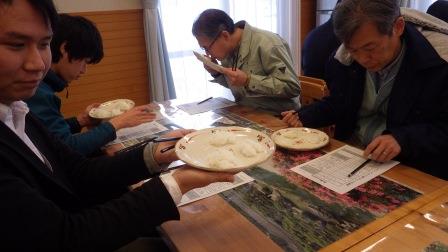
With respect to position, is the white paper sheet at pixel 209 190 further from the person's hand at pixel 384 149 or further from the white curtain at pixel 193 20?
the white curtain at pixel 193 20

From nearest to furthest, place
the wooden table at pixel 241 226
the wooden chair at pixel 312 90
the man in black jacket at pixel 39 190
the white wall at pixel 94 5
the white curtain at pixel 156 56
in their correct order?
the man in black jacket at pixel 39 190 < the wooden table at pixel 241 226 < the wooden chair at pixel 312 90 < the white wall at pixel 94 5 < the white curtain at pixel 156 56

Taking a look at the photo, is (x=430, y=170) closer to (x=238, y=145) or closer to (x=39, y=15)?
(x=238, y=145)

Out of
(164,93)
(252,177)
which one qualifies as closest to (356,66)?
(252,177)

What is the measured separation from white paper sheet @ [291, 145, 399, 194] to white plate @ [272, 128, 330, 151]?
7 cm

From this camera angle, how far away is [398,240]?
0.73 meters

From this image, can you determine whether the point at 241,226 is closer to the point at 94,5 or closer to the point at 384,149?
the point at 384,149

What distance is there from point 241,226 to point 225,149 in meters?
0.24

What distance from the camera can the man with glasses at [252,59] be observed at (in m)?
1.78

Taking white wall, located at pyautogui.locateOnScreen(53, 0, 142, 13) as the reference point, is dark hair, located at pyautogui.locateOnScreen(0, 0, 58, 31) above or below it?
below

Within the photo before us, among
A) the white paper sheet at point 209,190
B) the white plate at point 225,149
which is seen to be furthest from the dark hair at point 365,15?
the white paper sheet at point 209,190

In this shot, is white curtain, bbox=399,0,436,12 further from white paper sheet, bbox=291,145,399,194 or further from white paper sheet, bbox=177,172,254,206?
white paper sheet, bbox=177,172,254,206

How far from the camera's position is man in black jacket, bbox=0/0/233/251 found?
2.09ft

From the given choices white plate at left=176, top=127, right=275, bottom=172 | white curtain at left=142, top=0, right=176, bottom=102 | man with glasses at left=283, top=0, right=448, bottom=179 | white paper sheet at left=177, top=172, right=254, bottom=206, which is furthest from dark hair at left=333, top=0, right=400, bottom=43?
white curtain at left=142, top=0, right=176, bottom=102

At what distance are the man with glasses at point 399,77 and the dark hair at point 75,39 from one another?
1014mm
